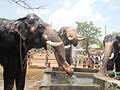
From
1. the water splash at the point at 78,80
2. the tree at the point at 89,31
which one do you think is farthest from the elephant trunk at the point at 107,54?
the tree at the point at 89,31

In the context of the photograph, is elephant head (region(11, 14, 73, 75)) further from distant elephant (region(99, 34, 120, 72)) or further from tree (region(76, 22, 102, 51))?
tree (region(76, 22, 102, 51))

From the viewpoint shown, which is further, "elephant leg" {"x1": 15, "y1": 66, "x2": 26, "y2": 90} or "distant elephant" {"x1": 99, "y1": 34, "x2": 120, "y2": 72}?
"distant elephant" {"x1": 99, "y1": 34, "x2": 120, "y2": 72}

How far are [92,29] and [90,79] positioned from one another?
6664 centimetres

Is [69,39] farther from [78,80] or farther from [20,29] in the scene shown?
[20,29]

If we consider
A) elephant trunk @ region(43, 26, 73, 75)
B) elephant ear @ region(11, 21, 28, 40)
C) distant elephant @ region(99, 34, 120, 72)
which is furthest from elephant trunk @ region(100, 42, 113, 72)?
elephant ear @ region(11, 21, 28, 40)

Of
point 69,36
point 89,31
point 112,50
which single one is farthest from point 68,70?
point 89,31

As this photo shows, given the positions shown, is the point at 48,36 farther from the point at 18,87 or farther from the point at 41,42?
the point at 18,87

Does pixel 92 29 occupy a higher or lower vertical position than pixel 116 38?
higher

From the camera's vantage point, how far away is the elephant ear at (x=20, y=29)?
590 cm

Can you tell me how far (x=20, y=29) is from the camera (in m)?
5.98

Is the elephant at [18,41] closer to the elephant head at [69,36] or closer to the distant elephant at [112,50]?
the distant elephant at [112,50]

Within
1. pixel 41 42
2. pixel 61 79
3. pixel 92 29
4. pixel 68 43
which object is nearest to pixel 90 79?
pixel 61 79

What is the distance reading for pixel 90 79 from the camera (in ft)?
24.0

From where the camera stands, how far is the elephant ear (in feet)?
19.4
